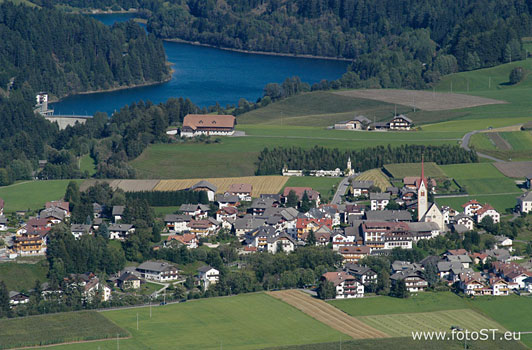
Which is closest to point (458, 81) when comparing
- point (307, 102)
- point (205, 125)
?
point (307, 102)

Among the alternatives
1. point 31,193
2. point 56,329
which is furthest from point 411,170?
point 56,329

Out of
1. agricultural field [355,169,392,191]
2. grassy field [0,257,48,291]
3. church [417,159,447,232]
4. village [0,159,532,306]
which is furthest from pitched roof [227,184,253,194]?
grassy field [0,257,48,291]

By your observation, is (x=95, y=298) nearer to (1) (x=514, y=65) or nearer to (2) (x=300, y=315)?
(2) (x=300, y=315)

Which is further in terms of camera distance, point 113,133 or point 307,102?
point 307,102

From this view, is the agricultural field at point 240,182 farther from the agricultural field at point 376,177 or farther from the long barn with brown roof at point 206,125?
the long barn with brown roof at point 206,125

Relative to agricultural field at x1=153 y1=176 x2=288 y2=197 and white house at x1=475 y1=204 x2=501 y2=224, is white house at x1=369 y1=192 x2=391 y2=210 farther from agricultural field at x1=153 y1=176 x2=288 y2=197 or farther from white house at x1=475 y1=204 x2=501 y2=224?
agricultural field at x1=153 y1=176 x2=288 y2=197
